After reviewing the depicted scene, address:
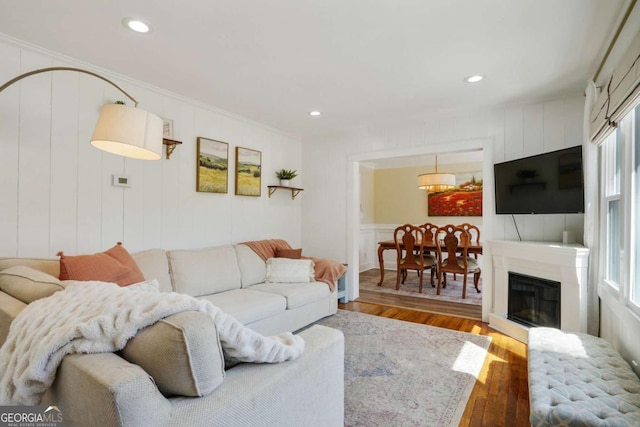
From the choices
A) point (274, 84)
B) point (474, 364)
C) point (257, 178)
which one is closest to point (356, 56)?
point (274, 84)

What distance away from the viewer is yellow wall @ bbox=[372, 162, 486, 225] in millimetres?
6573

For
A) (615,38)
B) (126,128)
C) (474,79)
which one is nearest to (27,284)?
(126,128)

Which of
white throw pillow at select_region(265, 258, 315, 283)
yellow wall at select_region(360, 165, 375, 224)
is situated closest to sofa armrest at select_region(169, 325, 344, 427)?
white throw pillow at select_region(265, 258, 315, 283)

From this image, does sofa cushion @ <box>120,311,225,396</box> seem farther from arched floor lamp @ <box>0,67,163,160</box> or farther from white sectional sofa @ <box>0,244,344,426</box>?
arched floor lamp @ <box>0,67,163,160</box>

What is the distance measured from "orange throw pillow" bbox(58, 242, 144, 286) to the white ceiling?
150 centimetres

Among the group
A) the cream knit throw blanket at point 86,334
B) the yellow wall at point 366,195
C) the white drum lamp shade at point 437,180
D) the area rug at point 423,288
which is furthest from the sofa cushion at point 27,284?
the yellow wall at point 366,195

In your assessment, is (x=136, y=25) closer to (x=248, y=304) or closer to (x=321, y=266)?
(x=248, y=304)

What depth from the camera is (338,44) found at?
2.25m

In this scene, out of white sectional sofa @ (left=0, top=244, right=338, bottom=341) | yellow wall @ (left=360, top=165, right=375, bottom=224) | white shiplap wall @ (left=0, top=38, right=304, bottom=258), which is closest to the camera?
white shiplap wall @ (left=0, top=38, right=304, bottom=258)

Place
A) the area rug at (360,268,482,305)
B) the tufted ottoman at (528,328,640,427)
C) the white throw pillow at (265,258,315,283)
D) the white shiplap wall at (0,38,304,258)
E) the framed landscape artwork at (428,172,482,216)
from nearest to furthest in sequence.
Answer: the tufted ottoman at (528,328,640,427) < the white shiplap wall at (0,38,304,258) < the white throw pillow at (265,258,315,283) < the area rug at (360,268,482,305) < the framed landscape artwork at (428,172,482,216)

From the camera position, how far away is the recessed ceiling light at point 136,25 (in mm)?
1981

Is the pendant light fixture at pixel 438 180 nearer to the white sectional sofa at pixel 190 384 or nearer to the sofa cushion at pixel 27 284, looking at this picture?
the white sectional sofa at pixel 190 384

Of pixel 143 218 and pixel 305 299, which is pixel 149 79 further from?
pixel 305 299

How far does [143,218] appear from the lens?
117 inches
